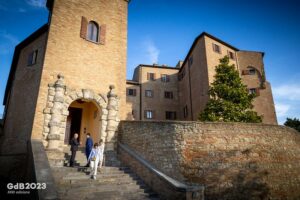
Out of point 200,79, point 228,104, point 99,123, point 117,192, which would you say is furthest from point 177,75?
point 117,192

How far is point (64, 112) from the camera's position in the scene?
36.9 ft

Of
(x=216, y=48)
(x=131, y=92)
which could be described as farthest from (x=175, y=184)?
(x=131, y=92)

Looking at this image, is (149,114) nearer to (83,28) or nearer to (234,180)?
(83,28)

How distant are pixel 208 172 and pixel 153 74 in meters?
21.1

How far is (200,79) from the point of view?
856 inches

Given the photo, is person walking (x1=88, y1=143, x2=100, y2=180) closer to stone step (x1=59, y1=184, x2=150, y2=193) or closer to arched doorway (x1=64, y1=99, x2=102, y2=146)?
stone step (x1=59, y1=184, x2=150, y2=193)

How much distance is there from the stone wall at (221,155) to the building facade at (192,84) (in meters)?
8.38

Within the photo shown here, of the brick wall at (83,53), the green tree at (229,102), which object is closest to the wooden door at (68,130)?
the brick wall at (83,53)

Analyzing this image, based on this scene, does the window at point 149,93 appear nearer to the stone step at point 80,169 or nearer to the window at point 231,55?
the window at point 231,55

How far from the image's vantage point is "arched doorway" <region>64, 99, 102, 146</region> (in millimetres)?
13596

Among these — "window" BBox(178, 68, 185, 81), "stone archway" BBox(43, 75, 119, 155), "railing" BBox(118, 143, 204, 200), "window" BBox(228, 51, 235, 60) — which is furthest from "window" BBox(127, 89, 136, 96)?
"railing" BBox(118, 143, 204, 200)

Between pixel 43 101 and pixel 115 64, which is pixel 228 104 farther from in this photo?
pixel 43 101

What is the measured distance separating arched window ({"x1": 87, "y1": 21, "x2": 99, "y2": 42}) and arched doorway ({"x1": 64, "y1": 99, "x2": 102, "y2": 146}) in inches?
171

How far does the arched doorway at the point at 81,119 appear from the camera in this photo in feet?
44.6
